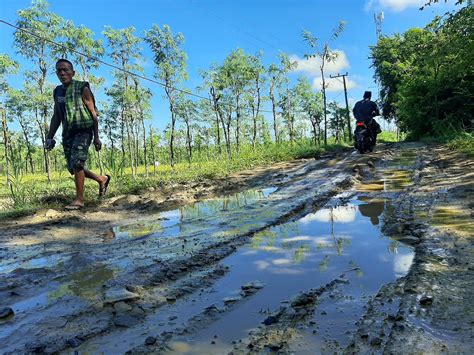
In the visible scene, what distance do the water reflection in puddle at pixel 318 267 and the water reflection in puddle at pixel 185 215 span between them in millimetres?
1109

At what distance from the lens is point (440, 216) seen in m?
3.59

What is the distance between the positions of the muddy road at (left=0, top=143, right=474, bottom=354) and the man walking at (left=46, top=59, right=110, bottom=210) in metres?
0.63

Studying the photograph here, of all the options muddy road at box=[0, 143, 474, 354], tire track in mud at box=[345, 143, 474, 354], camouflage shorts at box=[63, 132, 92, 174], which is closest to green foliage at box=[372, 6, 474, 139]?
muddy road at box=[0, 143, 474, 354]

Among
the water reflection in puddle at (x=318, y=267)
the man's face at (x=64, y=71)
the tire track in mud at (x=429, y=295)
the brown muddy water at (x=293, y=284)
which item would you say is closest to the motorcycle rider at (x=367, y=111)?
the tire track in mud at (x=429, y=295)

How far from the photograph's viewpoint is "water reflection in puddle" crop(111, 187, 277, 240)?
3922 millimetres

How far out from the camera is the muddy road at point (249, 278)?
168 centimetres

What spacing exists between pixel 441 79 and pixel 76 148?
1723 cm

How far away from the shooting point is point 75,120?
522 cm

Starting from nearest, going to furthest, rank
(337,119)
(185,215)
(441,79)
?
(185,215) → (441,79) → (337,119)

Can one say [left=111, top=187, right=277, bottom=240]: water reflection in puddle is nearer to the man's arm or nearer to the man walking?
the man walking

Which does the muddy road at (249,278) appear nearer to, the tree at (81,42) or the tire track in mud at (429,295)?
the tire track in mud at (429,295)

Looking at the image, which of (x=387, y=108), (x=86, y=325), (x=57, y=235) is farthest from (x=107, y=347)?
(x=387, y=108)

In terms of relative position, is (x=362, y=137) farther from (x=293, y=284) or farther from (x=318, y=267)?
(x=293, y=284)

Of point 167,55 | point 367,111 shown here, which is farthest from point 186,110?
point 367,111
